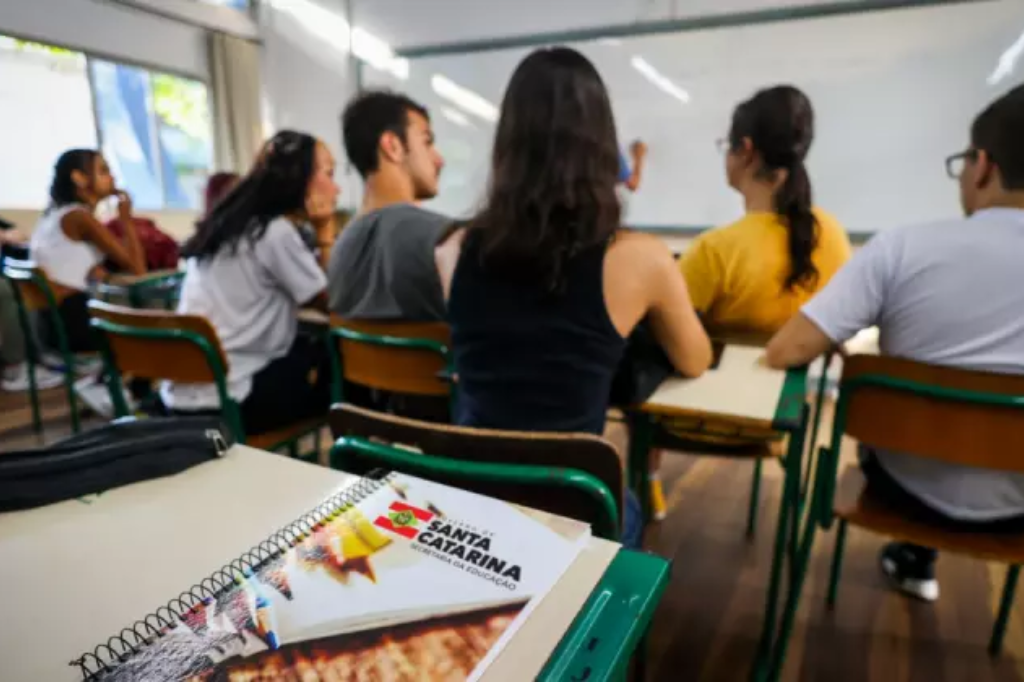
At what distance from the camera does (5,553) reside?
520 millimetres

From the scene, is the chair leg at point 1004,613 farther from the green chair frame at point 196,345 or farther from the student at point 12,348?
the student at point 12,348

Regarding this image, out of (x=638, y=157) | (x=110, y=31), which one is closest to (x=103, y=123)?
(x=110, y=31)

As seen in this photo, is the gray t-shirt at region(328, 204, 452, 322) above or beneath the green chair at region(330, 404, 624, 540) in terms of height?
above

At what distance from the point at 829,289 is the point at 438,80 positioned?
3.76m

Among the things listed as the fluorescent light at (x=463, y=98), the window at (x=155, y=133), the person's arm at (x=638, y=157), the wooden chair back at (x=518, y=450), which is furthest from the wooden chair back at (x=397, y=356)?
the window at (x=155, y=133)

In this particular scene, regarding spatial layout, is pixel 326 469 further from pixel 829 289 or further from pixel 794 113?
pixel 794 113

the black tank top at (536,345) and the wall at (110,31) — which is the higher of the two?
the wall at (110,31)

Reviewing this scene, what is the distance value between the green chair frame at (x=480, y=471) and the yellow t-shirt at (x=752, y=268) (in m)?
1.10

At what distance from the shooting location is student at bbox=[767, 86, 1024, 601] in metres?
1.10

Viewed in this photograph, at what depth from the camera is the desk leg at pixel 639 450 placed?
1.31 m

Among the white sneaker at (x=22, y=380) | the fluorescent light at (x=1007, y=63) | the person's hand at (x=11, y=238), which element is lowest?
the white sneaker at (x=22, y=380)

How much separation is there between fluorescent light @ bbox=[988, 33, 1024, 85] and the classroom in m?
0.02

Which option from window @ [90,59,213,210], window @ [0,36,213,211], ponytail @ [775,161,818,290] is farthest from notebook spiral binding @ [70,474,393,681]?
window @ [90,59,213,210]

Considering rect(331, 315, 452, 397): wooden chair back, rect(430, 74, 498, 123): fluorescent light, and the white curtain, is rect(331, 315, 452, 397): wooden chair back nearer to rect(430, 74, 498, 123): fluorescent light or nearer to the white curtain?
rect(430, 74, 498, 123): fluorescent light
